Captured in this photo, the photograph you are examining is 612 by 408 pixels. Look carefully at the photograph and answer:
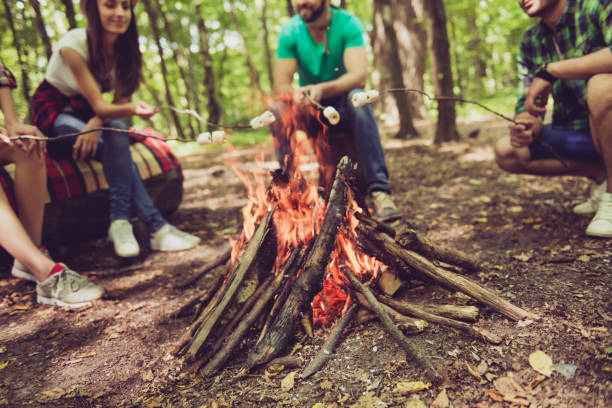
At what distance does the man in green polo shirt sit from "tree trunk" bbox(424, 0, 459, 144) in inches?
129

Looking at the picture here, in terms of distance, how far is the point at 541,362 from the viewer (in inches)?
60.0

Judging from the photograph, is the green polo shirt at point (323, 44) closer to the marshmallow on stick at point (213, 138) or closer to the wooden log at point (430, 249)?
the marshmallow on stick at point (213, 138)

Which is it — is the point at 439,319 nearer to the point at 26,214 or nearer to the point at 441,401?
the point at 441,401

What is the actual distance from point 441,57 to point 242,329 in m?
5.77

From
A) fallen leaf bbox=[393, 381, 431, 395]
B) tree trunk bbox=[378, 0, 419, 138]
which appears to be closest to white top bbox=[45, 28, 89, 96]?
fallen leaf bbox=[393, 381, 431, 395]

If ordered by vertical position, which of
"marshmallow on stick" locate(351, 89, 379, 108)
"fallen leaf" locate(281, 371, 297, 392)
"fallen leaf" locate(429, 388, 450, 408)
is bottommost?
"fallen leaf" locate(429, 388, 450, 408)

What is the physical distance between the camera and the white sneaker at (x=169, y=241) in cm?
360

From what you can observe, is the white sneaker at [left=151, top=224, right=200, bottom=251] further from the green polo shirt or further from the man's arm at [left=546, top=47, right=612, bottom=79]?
the man's arm at [left=546, top=47, right=612, bottom=79]

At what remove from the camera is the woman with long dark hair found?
10.3 feet

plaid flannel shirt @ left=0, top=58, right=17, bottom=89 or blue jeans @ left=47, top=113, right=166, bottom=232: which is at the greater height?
plaid flannel shirt @ left=0, top=58, right=17, bottom=89

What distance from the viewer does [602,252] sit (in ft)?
7.70

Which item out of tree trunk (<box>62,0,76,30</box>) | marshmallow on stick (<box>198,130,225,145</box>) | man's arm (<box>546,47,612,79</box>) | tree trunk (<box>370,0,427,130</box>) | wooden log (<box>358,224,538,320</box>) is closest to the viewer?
Result: wooden log (<box>358,224,538,320</box>)

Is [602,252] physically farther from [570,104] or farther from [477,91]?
[477,91]

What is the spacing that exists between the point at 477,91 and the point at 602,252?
18548 millimetres
